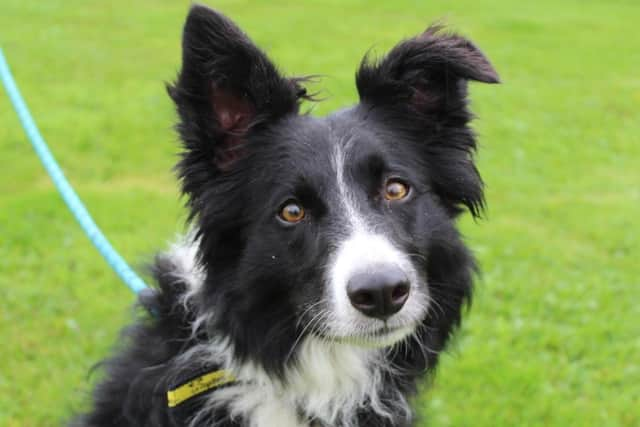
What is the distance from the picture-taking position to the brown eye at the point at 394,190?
3121 millimetres

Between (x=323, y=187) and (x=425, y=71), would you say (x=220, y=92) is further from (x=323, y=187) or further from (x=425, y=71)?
(x=425, y=71)

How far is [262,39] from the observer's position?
52.2ft

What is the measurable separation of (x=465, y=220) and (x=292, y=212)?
4823mm

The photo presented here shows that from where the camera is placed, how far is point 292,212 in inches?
122

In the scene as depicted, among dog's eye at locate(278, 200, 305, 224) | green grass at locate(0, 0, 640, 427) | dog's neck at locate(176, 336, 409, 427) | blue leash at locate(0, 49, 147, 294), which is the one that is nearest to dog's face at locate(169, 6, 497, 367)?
dog's eye at locate(278, 200, 305, 224)

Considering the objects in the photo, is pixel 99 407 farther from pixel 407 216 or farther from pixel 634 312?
pixel 634 312

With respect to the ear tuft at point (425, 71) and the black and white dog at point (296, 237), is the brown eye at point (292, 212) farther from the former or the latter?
the ear tuft at point (425, 71)

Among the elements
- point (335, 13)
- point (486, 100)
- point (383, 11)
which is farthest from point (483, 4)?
point (486, 100)

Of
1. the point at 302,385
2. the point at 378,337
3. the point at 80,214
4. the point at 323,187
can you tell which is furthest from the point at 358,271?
the point at 80,214

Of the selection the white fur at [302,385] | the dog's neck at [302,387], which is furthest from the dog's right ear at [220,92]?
the dog's neck at [302,387]

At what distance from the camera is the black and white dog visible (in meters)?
3.00

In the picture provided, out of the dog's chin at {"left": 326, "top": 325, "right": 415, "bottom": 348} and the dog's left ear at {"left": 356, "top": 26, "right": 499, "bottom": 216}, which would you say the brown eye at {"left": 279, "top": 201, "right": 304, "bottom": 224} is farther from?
the dog's left ear at {"left": 356, "top": 26, "right": 499, "bottom": 216}

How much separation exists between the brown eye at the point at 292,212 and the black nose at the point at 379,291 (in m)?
0.52

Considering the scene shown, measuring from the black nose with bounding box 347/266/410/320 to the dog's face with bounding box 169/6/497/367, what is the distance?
0.01 metres
